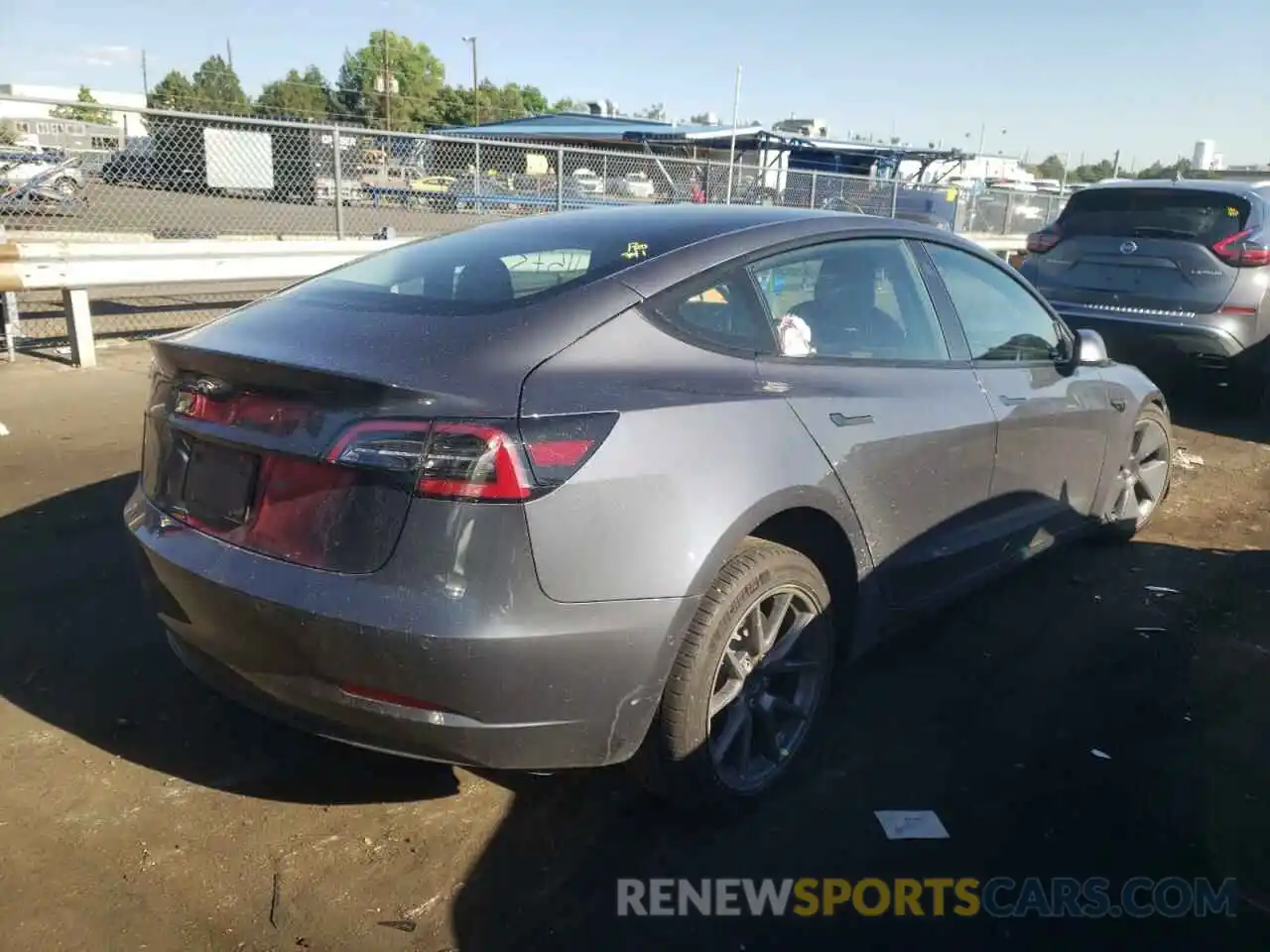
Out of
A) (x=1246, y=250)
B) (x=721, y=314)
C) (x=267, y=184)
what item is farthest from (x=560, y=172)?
(x=721, y=314)

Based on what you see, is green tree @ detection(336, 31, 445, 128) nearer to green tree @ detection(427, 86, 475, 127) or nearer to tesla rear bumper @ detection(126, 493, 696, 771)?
green tree @ detection(427, 86, 475, 127)

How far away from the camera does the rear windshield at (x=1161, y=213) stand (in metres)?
7.25

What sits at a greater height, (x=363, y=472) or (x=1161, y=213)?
(x=1161, y=213)

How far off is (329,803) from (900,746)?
175cm

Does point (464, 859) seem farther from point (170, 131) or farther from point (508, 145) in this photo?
point (508, 145)

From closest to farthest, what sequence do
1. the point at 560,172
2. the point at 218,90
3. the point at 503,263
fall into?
the point at 503,263, the point at 560,172, the point at 218,90

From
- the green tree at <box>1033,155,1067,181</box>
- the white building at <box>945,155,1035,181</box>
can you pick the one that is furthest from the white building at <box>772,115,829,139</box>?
the green tree at <box>1033,155,1067,181</box>

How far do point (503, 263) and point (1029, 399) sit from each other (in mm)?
2120

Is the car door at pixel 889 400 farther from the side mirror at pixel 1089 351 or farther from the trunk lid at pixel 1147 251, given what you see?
the trunk lid at pixel 1147 251

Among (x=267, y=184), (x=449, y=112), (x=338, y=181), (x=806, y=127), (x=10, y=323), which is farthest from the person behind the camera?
(x=449, y=112)

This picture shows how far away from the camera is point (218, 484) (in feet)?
8.00

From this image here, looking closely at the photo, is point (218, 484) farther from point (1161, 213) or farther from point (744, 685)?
point (1161, 213)

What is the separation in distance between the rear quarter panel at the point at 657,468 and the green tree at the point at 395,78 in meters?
58.4

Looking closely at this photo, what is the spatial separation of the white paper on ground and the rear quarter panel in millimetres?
929
